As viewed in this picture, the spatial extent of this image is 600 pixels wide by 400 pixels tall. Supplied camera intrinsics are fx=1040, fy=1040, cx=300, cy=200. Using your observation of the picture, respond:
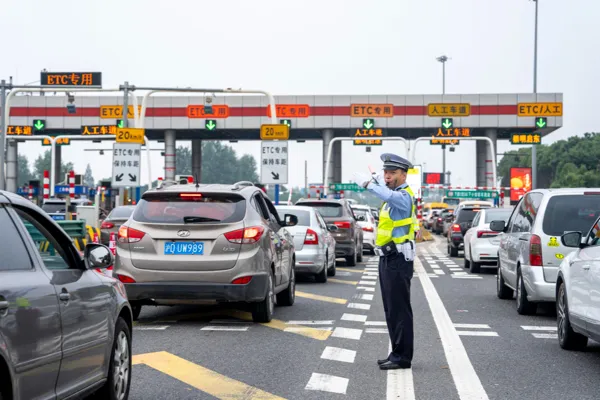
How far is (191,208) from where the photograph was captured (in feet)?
37.7

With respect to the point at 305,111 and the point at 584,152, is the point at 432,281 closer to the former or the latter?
the point at 305,111

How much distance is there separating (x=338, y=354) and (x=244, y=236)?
2.37 meters

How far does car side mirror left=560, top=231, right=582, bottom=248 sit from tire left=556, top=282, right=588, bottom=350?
497mm

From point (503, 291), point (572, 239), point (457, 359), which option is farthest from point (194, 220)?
point (503, 291)

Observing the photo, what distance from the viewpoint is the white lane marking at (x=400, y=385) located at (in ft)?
23.8

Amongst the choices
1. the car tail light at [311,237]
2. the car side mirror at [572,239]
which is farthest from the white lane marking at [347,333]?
the car tail light at [311,237]

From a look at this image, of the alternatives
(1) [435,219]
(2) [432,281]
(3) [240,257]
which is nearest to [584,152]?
(1) [435,219]

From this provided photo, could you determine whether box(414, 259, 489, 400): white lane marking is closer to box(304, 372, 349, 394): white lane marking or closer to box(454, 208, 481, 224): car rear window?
box(304, 372, 349, 394): white lane marking

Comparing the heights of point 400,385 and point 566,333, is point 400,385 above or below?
below

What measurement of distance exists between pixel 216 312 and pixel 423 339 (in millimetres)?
3495

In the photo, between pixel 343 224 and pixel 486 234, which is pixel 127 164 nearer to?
pixel 343 224

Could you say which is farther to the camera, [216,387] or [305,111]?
[305,111]

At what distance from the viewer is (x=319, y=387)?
7.57 metres

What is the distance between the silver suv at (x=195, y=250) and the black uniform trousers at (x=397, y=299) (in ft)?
9.32
